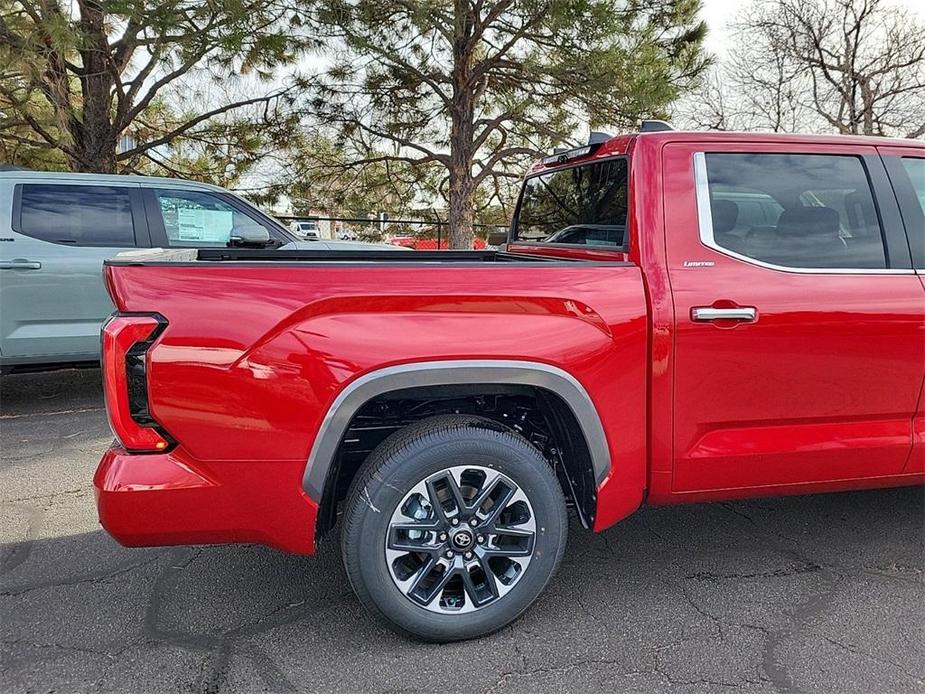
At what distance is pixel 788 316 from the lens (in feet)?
8.28

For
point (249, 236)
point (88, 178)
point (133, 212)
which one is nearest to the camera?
point (88, 178)

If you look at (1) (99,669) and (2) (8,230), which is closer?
(1) (99,669)

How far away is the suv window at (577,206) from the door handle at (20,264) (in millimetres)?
4040

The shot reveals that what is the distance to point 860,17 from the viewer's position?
20.2 meters

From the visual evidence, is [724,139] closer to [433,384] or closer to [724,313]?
[724,313]

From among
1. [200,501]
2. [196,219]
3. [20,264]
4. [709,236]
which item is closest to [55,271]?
[20,264]

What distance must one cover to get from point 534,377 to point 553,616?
1009 mm

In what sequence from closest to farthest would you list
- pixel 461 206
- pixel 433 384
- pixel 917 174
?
pixel 433 384, pixel 917 174, pixel 461 206

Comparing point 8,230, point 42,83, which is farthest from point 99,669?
point 42,83

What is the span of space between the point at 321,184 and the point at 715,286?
10655mm

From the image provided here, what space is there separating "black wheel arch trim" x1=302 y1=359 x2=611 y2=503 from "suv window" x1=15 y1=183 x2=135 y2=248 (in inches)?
176

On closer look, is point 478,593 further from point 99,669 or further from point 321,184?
point 321,184

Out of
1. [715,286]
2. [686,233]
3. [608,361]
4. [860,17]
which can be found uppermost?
[860,17]

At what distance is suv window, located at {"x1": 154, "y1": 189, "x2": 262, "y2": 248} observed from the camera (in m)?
5.95
